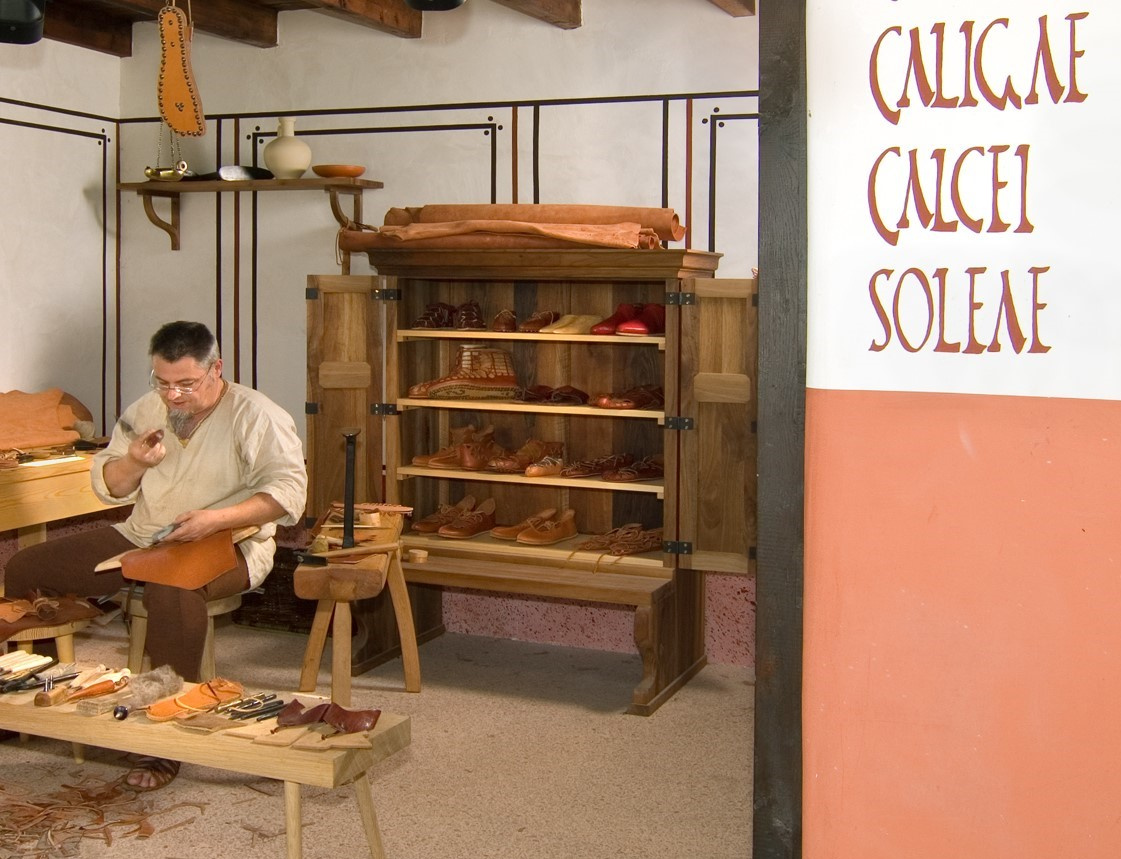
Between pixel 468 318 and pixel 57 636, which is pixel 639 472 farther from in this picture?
pixel 57 636

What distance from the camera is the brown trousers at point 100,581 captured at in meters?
4.16

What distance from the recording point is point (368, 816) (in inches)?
132

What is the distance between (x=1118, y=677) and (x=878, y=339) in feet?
1.86

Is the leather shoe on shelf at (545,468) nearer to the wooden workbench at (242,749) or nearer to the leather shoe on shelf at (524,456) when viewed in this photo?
the leather shoe on shelf at (524,456)

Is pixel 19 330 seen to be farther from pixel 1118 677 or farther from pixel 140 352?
pixel 1118 677

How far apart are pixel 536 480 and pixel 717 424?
808 millimetres

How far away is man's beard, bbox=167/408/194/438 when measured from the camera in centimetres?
452

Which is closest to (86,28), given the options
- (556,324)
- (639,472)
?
(556,324)

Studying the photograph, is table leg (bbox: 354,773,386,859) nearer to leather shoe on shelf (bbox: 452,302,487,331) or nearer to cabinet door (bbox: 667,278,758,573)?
cabinet door (bbox: 667,278,758,573)

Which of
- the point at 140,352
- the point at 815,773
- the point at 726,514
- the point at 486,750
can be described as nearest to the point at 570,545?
the point at 726,514

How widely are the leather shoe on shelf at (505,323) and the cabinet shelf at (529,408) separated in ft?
0.98

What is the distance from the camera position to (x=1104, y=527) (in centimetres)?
178

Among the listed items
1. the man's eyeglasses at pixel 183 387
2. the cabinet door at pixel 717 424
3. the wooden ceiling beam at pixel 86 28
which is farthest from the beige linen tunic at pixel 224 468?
the wooden ceiling beam at pixel 86 28

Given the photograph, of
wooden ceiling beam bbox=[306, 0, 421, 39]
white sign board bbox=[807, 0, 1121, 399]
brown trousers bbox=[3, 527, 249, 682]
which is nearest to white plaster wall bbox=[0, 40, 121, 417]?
wooden ceiling beam bbox=[306, 0, 421, 39]
